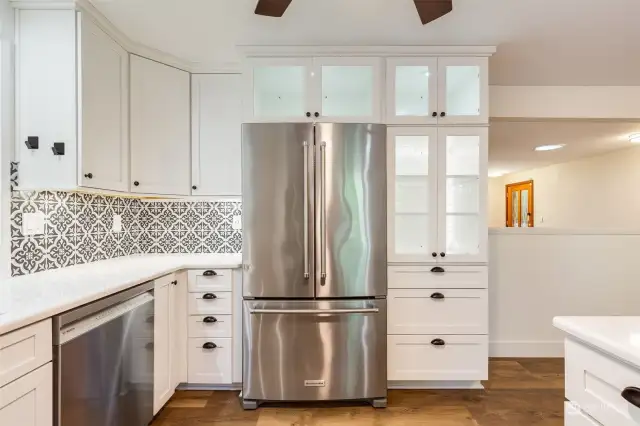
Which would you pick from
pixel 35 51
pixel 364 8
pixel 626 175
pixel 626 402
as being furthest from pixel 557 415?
pixel 626 175

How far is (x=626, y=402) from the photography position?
2.86 ft

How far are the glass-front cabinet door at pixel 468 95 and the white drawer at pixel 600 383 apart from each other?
5.89ft

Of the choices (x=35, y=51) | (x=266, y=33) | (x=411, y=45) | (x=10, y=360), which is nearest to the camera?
(x=10, y=360)

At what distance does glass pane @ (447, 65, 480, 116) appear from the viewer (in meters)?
2.60

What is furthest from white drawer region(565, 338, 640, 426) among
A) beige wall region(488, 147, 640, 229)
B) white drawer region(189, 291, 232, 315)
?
beige wall region(488, 147, 640, 229)

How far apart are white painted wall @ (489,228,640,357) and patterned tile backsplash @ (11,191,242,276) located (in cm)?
231

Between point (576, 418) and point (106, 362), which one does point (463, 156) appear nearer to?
point (576, 418)

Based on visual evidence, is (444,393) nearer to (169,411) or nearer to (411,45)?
(169,411)

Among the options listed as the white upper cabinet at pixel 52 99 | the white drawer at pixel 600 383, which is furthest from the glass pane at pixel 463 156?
the white upper cabinet at pixel 52 99

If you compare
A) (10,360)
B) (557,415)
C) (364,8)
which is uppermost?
(364,8)

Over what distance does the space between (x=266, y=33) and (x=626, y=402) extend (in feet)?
7.79

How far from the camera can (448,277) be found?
2.59 metres

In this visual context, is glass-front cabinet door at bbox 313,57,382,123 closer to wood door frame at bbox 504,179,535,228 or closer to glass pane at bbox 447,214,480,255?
glass pane at bbox 447,214,480,255

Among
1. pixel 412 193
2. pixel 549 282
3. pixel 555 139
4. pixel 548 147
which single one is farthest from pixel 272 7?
pixel 548 147
